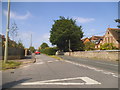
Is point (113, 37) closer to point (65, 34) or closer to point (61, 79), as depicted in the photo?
point (65, 34)

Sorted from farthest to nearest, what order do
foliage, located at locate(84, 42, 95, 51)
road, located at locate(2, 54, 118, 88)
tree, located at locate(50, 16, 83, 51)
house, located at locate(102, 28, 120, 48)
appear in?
foliage, located at locate(84, 42, 95, 51) < tree, located at locate(50, 16, 83, 51) < house, located at locate(102, 28, 120, 48) < road, located at locate(2, 54, 118, 88)

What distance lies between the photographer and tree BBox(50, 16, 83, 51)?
4747 centimetres

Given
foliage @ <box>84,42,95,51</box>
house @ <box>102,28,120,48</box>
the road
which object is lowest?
the road

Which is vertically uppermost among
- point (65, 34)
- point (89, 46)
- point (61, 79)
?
point (65, 34)

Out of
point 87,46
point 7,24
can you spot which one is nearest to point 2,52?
point 7,24

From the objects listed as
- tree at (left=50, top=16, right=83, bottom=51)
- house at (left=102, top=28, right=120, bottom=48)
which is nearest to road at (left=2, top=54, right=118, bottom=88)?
tree at (left=50, top=16, right=83, bottom=51)

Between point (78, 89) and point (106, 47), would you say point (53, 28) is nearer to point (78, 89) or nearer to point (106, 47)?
point (106, 47)

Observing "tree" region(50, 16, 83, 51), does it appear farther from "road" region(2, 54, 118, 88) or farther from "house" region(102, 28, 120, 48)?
"road" region(2, 54, 118, 88)

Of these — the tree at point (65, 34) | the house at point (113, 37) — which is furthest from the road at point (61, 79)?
the house at point (113, 37)

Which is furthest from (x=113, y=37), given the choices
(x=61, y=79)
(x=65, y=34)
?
(x=61, y=79)

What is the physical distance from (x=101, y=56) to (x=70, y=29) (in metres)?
25.4

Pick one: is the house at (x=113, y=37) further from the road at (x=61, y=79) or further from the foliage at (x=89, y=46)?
the road at (x=61, y=79)

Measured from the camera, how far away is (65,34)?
47062 mm

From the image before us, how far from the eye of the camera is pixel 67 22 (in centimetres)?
4950
